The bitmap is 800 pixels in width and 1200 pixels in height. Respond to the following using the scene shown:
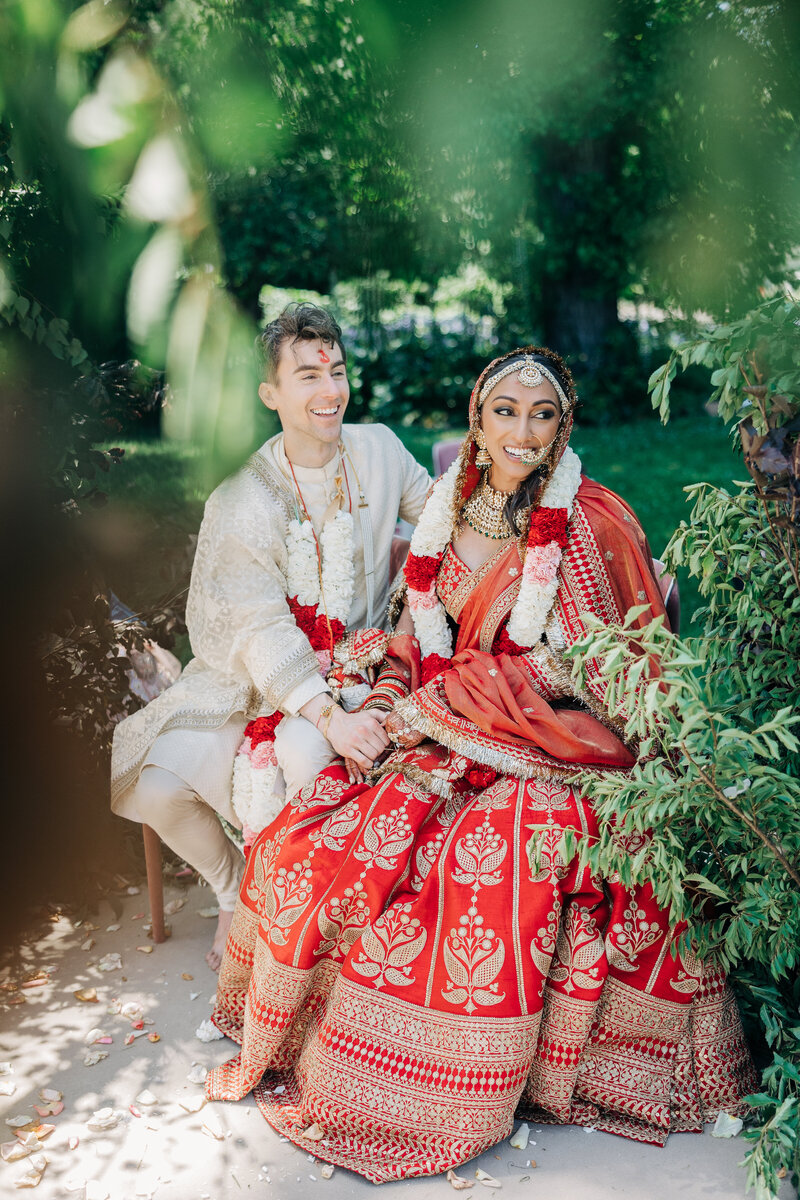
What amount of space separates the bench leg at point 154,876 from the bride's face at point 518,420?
1.76 metres

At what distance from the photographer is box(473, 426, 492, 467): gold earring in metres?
3.21

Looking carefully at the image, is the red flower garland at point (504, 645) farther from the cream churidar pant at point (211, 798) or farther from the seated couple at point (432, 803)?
the cream churidar pant at point (211, 798)

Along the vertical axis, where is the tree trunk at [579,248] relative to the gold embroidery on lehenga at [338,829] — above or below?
above

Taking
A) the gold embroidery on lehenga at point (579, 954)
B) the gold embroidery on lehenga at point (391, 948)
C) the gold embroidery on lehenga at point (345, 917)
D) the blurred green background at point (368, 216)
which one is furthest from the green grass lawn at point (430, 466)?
the gold embroidery on lehenga at point (579, 954)

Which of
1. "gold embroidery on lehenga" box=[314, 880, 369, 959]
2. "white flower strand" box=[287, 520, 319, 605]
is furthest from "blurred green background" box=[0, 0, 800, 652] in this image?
"gold embroidery on lehenga" box=[314, 880, 369, 959]

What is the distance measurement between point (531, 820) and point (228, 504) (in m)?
1.45

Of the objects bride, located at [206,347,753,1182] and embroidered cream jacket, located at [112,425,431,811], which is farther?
embroidered cream jacket, located at [112,425,431,811]

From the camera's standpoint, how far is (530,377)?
3.06 metres

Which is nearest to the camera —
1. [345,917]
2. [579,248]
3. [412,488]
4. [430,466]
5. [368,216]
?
[345,917]

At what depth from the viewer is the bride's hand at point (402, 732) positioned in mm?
3098

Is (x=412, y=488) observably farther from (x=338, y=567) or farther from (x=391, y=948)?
(x=391, y=948)

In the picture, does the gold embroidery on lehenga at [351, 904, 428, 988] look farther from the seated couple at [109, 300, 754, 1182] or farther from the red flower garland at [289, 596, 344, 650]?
the red flower garland at [289, 596, 344, 650]

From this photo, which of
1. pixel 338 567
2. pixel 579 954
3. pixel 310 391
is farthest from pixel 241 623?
pixel 579 954

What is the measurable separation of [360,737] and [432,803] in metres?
0.32
